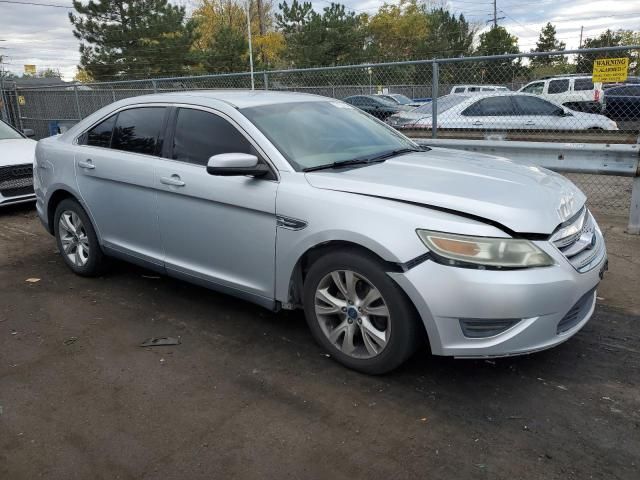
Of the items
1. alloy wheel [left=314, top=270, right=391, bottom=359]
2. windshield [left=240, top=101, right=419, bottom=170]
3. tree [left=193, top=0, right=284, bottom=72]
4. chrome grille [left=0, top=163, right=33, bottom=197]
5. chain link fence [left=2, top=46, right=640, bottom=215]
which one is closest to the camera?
alloy wheel [left=314, top=270, right=391, bottom=359]

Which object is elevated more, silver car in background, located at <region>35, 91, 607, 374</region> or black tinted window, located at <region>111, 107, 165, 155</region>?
black tinted window, located at <region>111, 107, 165, 155</region>

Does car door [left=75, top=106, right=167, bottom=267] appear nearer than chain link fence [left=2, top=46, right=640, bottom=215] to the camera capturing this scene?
Yes

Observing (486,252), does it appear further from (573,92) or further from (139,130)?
(573,92)

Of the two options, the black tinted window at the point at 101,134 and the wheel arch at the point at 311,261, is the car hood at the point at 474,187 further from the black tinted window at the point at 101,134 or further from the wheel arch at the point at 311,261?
the black tinted window at the point at 101,134

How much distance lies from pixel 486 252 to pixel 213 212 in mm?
1857

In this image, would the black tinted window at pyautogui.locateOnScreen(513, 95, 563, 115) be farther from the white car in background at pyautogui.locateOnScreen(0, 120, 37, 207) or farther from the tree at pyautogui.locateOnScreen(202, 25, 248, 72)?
the tree at pyautogui.locateOnScreen(202, 25, 248, 72)

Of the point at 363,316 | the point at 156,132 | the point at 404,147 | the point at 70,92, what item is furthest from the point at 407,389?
the point at 70,92

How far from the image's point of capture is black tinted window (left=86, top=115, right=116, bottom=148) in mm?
4781

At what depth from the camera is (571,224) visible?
3230 mm

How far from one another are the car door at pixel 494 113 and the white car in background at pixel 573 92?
1.03m

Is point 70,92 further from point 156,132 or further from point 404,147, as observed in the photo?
point 404,147

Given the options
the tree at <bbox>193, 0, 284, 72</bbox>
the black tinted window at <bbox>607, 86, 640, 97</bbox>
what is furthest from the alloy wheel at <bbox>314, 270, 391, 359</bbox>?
the tree at <bbox>193, 0, 284, 72</bbox>

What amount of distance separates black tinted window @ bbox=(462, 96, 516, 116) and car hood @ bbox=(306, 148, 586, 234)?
7308 mm

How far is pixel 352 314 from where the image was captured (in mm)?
3260
